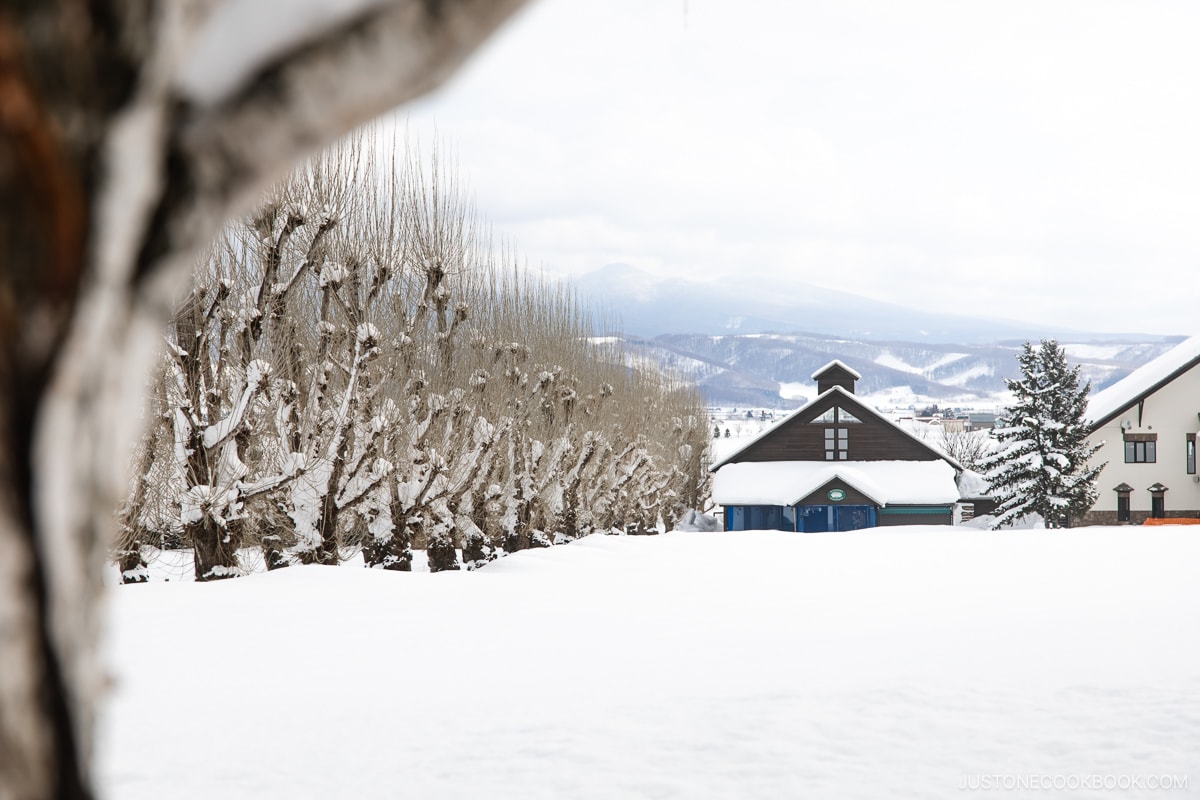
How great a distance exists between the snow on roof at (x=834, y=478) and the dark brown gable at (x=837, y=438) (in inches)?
16.1

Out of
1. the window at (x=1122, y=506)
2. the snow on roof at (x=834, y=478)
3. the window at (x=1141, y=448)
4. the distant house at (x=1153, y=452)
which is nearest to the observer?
the distant house at (x=1153, y=452)

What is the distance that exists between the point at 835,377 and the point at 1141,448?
14243mm

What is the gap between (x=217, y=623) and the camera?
1013cm

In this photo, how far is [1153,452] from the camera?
43.8 metres

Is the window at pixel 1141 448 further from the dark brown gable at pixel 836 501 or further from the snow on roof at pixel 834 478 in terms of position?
the dark brown gable at pixel 836 501

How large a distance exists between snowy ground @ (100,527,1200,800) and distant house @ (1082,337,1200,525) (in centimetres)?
3359

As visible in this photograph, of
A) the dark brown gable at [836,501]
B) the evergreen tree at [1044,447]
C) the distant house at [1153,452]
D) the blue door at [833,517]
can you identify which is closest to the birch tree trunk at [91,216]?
the evergreen tree at [1044,447]

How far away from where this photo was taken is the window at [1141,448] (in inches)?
1721

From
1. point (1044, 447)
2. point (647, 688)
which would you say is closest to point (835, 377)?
point (1044, 447)

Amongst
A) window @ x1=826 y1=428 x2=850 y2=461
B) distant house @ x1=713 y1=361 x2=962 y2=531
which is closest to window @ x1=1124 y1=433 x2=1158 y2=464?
distant house @ x1=713 y1=361 x2=962 y2=531

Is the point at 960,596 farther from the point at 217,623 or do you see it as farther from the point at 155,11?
the point at 155,11

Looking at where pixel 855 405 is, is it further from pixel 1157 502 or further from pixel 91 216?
pixel 91 216

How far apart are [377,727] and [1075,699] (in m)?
5.27

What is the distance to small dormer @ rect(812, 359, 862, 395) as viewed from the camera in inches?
1900
